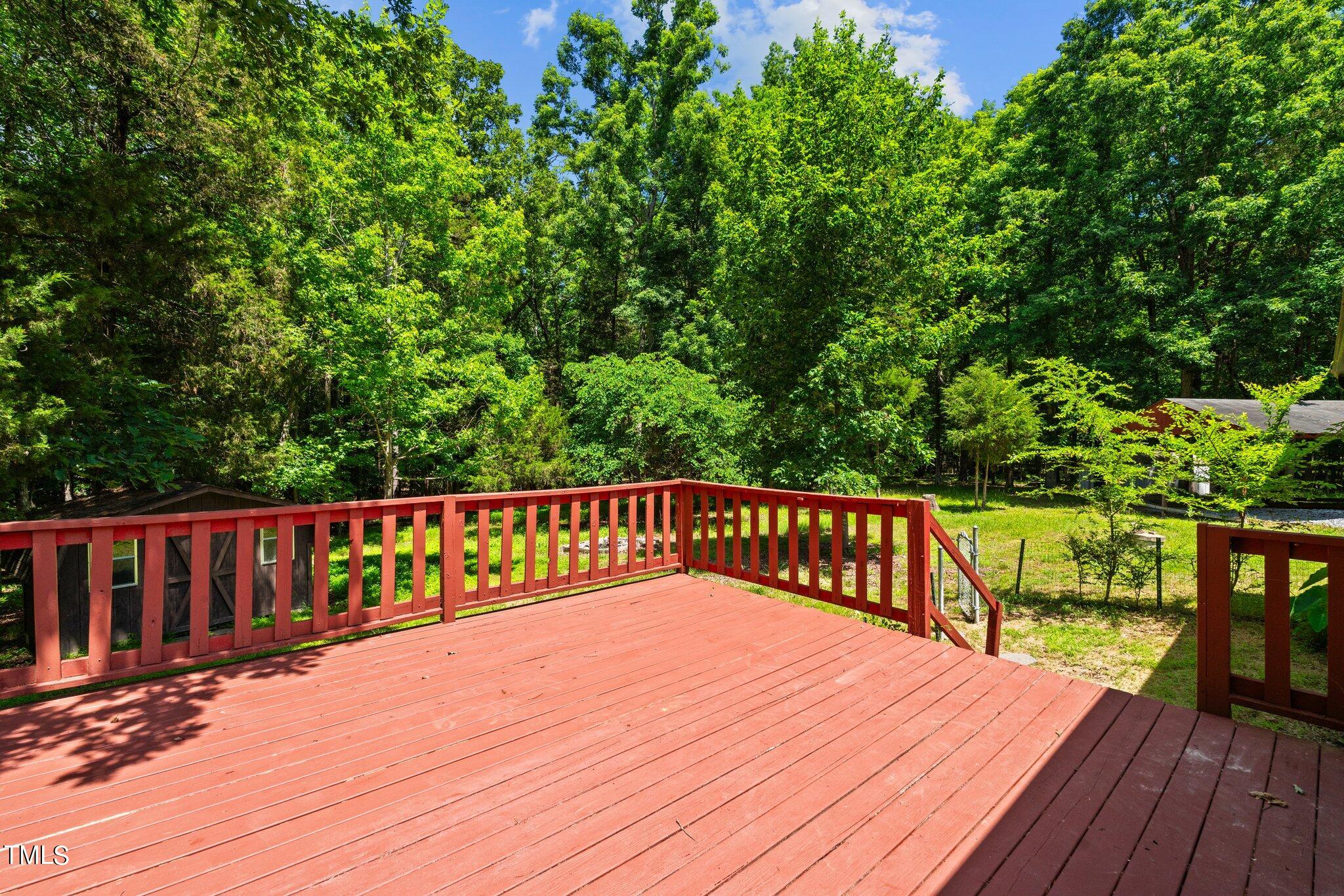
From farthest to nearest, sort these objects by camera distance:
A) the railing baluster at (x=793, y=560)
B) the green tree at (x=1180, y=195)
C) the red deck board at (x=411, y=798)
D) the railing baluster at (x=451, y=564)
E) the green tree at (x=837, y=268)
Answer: the green tree at (x=1180, y=195) → the green tree at (x=837, y=268) → the railing baluster at (x=793, y=560) → the railing baluster at (x=451, y=564) → the red deck board at (x=411, y=798)

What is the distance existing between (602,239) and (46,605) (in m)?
16.2

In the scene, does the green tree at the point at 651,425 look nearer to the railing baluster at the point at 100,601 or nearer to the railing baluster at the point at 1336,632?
the railing baluster at the point at 1336,632

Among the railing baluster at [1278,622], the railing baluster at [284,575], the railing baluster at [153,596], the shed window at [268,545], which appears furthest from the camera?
the shed window at [268,545]

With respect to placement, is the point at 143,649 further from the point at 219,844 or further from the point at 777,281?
the point at 777,281

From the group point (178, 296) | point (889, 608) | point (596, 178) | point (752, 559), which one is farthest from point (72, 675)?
point (596, 178)

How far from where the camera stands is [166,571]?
5.20 m

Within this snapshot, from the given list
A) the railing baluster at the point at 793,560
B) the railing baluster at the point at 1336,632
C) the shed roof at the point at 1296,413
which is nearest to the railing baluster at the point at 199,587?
the railing baluster at the point at 793,560

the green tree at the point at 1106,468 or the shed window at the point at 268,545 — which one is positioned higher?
the green tree at the point at 1106,468

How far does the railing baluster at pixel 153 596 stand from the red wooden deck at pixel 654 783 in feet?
0.71

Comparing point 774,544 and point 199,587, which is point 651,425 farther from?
point 199,587

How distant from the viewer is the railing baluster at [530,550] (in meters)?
3.78

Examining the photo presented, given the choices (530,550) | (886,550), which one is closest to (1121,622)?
(886,550)

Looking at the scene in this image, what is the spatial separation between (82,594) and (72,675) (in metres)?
4.68

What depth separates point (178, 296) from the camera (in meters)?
6.51
